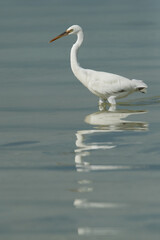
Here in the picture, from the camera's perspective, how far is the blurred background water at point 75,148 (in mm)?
6973

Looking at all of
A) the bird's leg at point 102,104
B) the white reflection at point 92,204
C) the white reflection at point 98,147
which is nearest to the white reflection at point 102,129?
the white reflection at point 98,147

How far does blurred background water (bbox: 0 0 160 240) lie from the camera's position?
6.97 meters

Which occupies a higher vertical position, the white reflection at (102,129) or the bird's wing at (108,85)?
the bird's wing at (108,85)

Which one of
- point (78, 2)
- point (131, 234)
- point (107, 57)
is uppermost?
point (78, 2)

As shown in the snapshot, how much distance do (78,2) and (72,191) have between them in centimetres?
3067

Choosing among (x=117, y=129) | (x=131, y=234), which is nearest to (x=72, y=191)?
(x=131, y=234)

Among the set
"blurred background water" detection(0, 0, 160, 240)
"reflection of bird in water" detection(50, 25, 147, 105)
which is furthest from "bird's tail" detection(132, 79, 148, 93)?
"blurred background water" detection(0, 0, 160, 240)

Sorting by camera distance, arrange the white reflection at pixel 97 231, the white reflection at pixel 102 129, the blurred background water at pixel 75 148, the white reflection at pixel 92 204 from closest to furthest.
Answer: the white reflection at pixel 97 231
the blurred background water at pixel 75 148
the white reflection at pixel 92 204
the white reflection at pixel 102 129

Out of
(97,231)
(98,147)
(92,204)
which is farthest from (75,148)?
(97,231)

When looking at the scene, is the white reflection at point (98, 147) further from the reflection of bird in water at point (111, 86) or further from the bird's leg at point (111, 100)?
the reflection of bird in water at point (111, 86)

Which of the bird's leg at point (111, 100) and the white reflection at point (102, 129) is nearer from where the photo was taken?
the white reflection at point (102, 129)

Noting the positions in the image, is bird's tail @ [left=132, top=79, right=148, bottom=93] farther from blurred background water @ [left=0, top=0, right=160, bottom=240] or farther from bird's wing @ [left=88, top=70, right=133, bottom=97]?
blurred background water @ [left=0, top=0, right=160, bottom=240]

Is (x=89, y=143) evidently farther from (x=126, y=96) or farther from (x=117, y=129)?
(x=126, y=96)

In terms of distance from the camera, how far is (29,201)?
7562 millimetres
